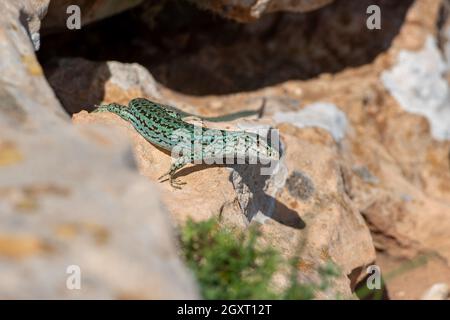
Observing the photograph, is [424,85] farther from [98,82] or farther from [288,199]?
[98,82]

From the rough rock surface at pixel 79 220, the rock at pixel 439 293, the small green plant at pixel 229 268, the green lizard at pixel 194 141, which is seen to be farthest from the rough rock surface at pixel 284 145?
the rock at pixel 439 293

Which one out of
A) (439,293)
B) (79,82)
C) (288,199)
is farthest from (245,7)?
(439,293)

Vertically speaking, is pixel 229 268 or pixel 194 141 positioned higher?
pixel 194 141

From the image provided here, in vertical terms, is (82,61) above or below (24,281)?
above

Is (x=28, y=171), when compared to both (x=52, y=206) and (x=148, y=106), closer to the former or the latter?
(x=52, y=206)

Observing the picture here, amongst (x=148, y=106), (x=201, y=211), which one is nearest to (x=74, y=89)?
(x=148, y=106)
